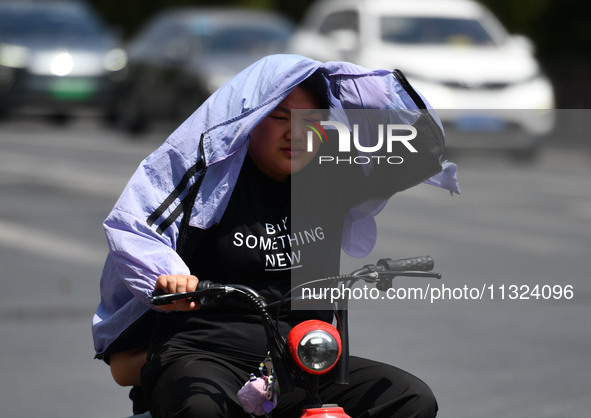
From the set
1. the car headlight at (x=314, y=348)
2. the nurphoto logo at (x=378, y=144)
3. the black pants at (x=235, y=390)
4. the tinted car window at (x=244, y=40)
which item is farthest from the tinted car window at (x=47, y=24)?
the car headlight at (x=314, y=348)

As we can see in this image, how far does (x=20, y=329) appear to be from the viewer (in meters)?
6.23

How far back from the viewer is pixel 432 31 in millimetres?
15758

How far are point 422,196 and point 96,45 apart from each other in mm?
8797

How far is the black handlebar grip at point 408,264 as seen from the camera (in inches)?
109

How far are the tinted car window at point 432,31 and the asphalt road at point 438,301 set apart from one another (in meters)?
3.15

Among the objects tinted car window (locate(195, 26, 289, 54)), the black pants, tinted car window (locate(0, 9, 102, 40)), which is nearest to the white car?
tinted car window (locate(195, 26, 289, 54))

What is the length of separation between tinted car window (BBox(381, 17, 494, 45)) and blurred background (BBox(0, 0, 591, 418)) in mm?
22

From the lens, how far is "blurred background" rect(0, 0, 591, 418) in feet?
18.1

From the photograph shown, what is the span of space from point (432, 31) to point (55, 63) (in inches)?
235

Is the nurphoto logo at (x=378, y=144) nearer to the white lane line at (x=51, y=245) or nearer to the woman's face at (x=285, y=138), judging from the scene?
the woman's face at (x=285, y=138)

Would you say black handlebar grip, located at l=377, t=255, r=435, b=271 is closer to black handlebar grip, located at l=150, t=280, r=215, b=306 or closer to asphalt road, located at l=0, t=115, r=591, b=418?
asphalt road, located at l=0, t=115, r=591, b=418

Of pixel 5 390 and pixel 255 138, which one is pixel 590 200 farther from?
pixel 255 138

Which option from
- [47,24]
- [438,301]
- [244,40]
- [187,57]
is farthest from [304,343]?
[47,24]

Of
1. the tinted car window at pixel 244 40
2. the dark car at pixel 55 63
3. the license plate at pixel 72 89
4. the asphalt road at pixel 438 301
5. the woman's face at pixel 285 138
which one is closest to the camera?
the woman's face at pixel 285 138
